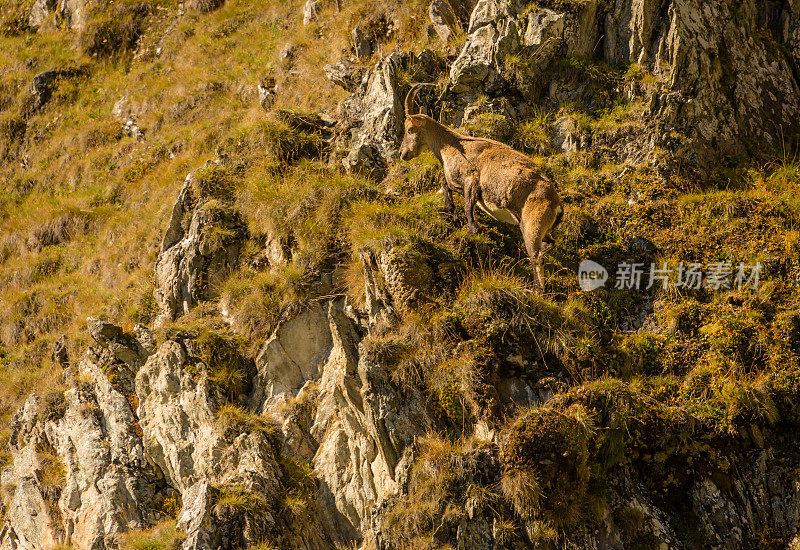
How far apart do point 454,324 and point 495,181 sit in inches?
103

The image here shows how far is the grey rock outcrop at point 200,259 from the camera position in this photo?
43.6 ft

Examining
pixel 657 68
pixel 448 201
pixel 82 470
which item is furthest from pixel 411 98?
pixel 82 470

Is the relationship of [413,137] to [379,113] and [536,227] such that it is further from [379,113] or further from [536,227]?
[536,227]

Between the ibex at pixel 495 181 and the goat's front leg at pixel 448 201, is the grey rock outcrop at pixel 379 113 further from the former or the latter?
the goat's front leg at pixel 448 201

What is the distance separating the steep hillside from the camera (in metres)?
8.98

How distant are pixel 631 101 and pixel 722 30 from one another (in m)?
2.21

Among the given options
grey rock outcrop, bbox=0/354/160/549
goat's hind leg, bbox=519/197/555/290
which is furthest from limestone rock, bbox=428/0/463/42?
grey rock outcrop, bbox=0/354/160/549

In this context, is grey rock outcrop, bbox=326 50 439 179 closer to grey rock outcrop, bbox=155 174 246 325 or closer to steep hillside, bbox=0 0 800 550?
steep hillside, bbox=0 0 800 550

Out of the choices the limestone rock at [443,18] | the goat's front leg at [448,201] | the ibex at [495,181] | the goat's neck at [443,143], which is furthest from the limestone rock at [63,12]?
the goat's front leg at [448,201]

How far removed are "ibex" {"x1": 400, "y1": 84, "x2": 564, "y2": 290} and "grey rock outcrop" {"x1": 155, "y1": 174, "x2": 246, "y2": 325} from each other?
3.78 m

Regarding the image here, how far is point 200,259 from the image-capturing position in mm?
13414

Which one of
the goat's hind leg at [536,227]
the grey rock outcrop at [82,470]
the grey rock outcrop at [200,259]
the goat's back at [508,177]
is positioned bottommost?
the grey rock outcrop at [82,470]

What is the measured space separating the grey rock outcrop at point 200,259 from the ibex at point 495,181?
149 inches

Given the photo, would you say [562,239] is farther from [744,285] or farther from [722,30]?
[722,30]
